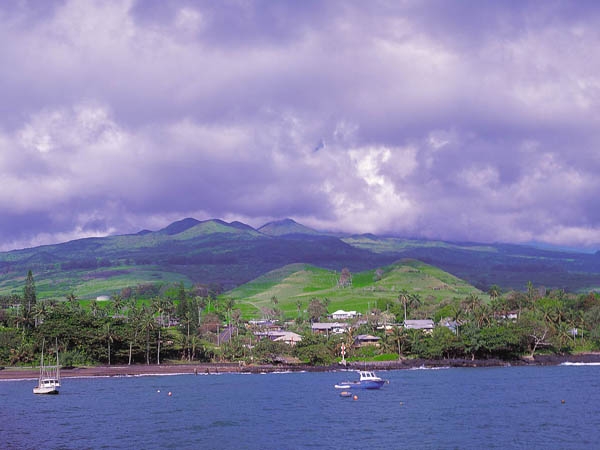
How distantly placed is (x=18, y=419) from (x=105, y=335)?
76.1 meters

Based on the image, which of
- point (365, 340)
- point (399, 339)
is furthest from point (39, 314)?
point (399, 339)

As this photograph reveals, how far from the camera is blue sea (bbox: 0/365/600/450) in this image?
2662 inches

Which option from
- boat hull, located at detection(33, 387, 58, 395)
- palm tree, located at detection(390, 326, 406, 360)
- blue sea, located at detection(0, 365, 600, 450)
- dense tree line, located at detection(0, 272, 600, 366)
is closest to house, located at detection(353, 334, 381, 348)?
dense tree line, located at detection(0, 272, 600, 366)

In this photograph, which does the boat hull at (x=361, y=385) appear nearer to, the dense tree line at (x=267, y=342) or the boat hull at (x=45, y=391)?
the boat hull at (x=45, y=391)

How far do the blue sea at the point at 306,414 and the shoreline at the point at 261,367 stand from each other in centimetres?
1458

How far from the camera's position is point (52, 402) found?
102500 mm

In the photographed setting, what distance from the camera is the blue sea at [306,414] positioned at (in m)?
67.6

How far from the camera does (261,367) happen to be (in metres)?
160

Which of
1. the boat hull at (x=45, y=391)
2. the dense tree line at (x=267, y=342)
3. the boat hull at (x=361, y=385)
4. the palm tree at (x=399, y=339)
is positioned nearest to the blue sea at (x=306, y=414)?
the boat hull at (x=45, y=391)

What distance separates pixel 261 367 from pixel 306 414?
2964 inches

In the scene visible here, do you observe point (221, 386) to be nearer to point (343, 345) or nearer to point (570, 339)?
point (343, 345)

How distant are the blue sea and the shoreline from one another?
1458cm

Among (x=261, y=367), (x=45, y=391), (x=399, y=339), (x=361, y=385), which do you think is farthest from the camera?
(x=399, y=339)

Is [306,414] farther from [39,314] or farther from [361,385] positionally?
[39,314]
